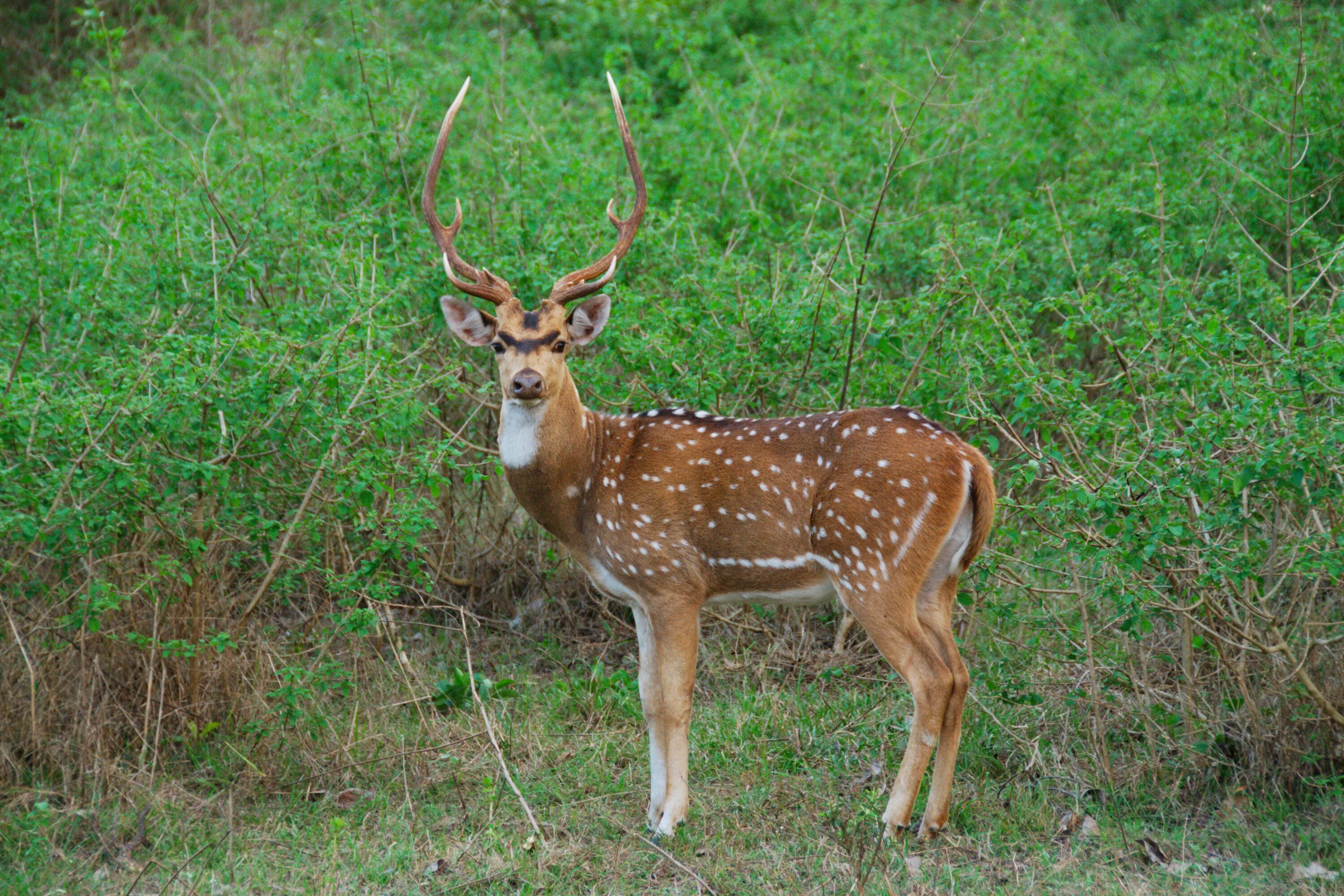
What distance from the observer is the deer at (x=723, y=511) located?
563cm

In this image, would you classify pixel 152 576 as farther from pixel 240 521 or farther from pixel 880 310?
pixel 880 310

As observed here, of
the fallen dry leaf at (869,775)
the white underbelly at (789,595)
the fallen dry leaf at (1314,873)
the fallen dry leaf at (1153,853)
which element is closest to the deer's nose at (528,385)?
the white underbelly at (789,595)

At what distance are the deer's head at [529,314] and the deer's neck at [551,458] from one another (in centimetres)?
10

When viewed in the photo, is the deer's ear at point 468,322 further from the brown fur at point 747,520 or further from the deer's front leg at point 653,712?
the deer's front leg at point 653,712

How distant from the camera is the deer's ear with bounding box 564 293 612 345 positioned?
6164 mm

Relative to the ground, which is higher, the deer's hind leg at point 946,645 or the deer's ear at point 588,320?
the deer's ear at point 588,320

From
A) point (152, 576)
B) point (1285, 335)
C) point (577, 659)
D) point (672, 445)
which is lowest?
point (577, 659)

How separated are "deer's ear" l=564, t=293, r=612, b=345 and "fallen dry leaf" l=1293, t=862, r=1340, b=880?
3.71 meters

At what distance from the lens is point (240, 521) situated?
21.3ft

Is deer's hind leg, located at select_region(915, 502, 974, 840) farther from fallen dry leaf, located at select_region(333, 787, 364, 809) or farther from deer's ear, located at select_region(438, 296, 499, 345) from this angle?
fallen dry leaf, located at select_region(333, 787, 364, 809)

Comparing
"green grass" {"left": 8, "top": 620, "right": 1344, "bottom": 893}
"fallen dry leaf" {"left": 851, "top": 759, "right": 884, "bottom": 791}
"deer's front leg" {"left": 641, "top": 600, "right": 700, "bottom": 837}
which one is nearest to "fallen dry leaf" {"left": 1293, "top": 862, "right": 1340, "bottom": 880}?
"green grass" {"left": 8, "top": 620, "right": 1344, "bottom": 893}

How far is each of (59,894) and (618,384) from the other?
3900mm

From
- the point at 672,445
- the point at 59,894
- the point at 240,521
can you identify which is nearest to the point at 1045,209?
the point at 672,445

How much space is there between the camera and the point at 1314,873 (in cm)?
511
